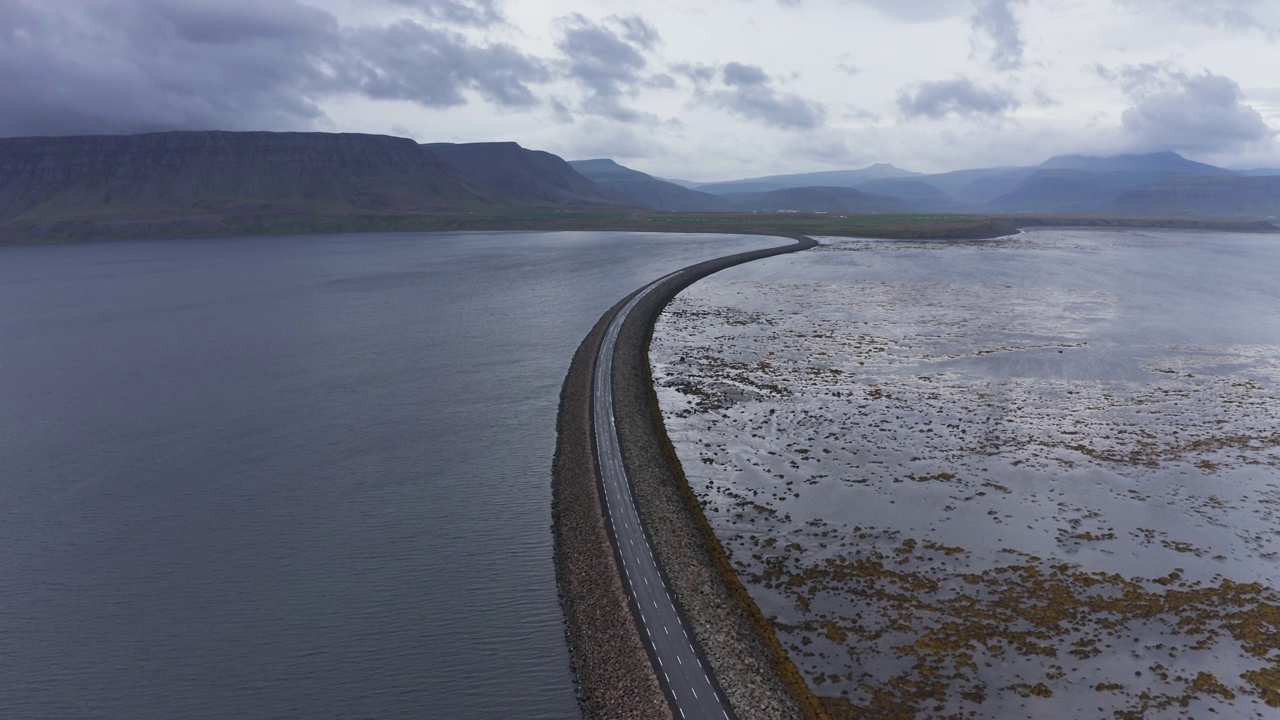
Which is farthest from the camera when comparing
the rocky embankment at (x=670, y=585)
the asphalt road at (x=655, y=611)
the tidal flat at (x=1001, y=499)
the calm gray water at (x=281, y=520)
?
the calm gray water at (x=281, y=520)

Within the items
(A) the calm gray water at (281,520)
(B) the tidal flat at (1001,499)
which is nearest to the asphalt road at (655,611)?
(A) the calm gray water at (281,520)

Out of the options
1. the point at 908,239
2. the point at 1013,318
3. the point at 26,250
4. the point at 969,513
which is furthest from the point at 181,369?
the point at 26,250

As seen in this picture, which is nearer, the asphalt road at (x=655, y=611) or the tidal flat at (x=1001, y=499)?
the asphalt road at (x=655, y=611)

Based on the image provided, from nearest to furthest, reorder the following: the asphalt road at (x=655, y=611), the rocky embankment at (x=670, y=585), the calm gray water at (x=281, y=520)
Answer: the asphalt road at (x=655, y=611), the rocky embankment at (x=670, y=585), the calm gray water at (x=281, y=520)

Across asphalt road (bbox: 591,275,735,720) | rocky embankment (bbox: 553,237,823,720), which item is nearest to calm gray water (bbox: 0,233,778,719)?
rocky embankment (bbox: 553,237,823,720)

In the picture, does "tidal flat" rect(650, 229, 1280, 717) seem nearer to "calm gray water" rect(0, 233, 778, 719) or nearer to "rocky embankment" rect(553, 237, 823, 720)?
"rocky embankment" rect(553, 237, 823, 720)

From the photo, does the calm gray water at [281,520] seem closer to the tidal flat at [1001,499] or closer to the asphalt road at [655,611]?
the asphalt road at [655,611]
